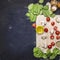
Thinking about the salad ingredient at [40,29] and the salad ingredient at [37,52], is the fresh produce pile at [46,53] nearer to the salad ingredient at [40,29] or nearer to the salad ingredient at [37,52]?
the salad ingredient at [37,52]

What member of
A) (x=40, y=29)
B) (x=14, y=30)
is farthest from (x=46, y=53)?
(x=14, y=30)

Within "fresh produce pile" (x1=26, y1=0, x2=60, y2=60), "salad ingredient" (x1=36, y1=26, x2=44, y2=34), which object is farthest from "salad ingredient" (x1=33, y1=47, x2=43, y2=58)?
"salad ingredient" (x1=36, y1=26, x2=44, y2=34)

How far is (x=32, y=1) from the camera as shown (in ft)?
4.77

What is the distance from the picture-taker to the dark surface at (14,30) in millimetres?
1450

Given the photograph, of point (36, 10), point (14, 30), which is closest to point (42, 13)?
point (36, 10)

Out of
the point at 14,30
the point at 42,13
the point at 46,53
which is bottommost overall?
the point at 46,53

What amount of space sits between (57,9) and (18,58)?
44cm

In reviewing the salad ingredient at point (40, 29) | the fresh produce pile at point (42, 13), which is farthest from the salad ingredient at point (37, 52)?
the salad ingredient at point (40, 29)

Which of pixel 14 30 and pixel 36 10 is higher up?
pixel 36 10

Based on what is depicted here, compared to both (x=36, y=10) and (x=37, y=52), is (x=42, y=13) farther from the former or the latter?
(x=37, y=52)

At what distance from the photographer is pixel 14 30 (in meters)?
1.45

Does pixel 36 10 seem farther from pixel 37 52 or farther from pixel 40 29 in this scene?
pixel 37 52

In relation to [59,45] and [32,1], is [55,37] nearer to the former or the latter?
[59,45]

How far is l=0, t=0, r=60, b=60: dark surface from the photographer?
145cm
